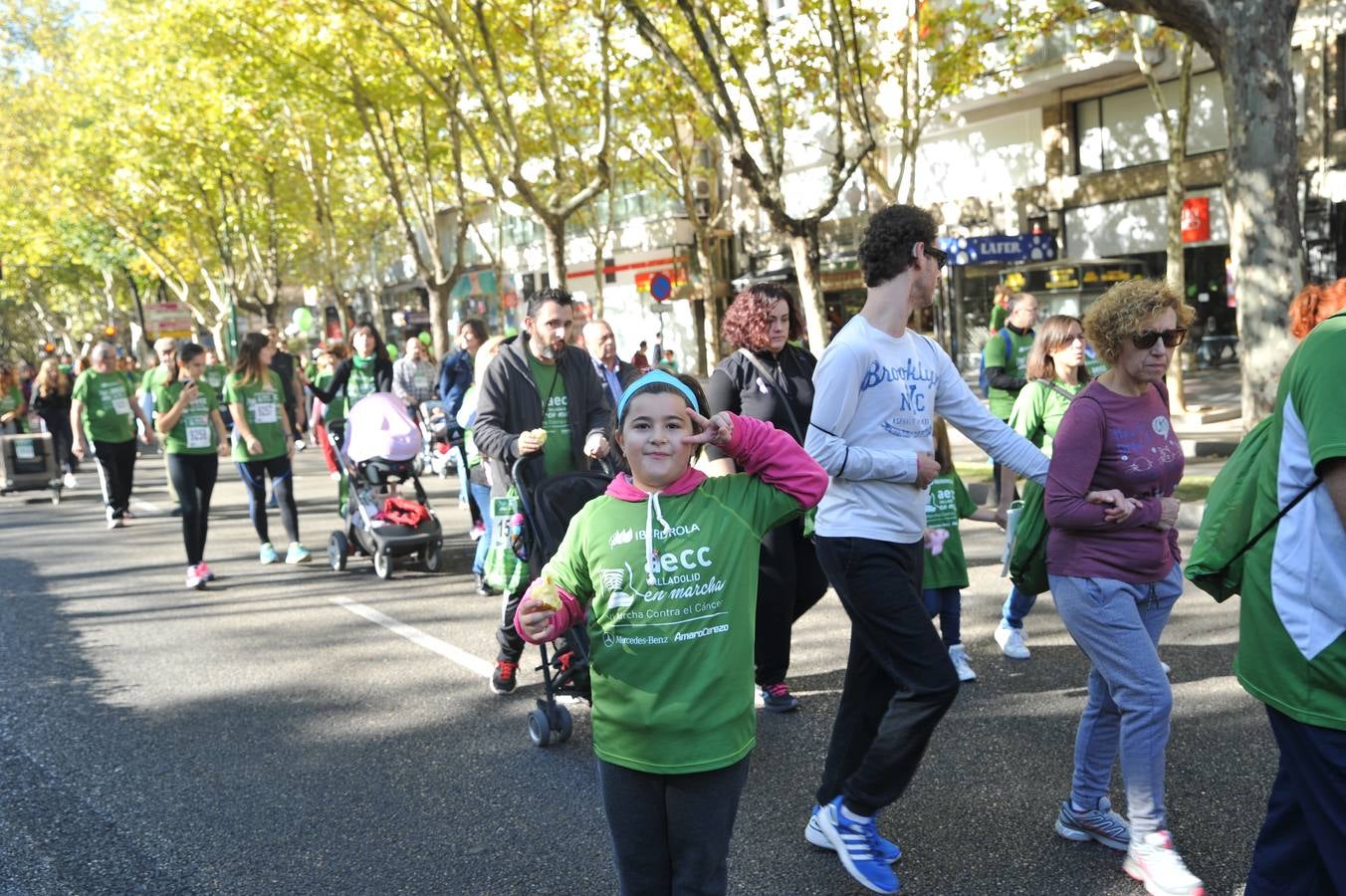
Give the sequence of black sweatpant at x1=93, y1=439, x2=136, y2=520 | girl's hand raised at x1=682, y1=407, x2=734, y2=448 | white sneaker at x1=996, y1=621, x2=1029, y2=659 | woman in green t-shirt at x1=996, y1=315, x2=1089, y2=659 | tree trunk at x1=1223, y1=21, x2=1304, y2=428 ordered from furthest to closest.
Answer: black sweatpant at x1=93, y1=439, x2=136, y2=520 < tree trunk at x1=1223, y1=21, x2=1304, y2=428 < white sneaker at x1=996, y1=621, x2=1029, y2=659 < woman in green t-shirt at x1=996, y1=315, x2=1089, y2=659 < girl's hand raised at x1=682, y1=407, x2=734, y2=448

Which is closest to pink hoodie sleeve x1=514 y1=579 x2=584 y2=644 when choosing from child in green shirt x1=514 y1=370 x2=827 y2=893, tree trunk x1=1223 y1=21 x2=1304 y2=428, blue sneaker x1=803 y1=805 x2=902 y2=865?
child in green shirt x1=514 y1=370 x2=827 y2=893

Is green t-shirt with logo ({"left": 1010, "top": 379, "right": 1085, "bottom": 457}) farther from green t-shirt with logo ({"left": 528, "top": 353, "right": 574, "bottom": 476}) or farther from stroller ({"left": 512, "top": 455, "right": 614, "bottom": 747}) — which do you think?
green t-shirt with logo ({"left": 528, "top": 353, "right": 574, "bottom": 476})

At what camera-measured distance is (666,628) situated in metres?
2.76

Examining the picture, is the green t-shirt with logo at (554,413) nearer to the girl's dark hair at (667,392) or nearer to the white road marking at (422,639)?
the white road marking at (422,639)

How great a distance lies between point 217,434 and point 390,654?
3.57m

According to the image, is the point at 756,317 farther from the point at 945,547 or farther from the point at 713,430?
the point at 713,430

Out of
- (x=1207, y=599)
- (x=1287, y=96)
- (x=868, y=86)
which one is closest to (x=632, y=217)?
(x=868, y=86)

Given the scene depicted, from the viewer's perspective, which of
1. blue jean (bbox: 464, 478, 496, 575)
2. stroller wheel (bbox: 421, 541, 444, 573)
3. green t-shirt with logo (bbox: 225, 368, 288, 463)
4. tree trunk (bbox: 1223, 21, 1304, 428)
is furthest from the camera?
tree trunk (bbox: 1223, 21, 1304, 428)

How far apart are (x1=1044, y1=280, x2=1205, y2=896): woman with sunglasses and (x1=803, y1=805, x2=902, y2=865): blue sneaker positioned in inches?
27.7

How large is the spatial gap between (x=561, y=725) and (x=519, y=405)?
1604mm

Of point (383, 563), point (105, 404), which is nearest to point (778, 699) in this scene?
point (383, 563)

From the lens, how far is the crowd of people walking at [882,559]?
2.50 meters

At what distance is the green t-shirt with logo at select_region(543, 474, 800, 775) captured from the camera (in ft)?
8.91

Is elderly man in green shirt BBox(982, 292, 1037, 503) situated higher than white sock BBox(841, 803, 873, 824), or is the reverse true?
elderly man in green shirt BBox(982, 292, 1037, 503)
